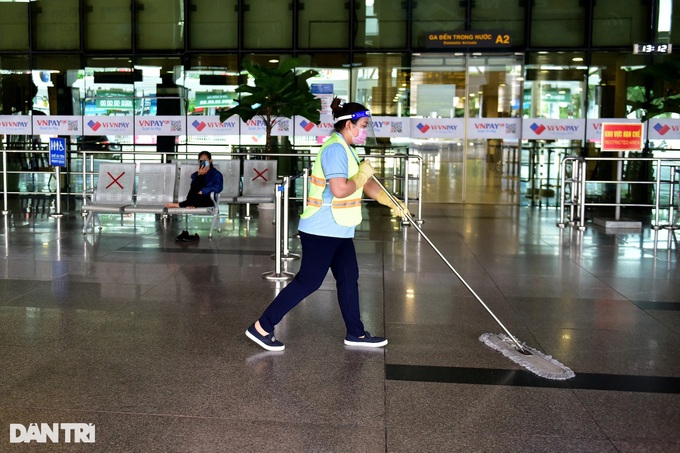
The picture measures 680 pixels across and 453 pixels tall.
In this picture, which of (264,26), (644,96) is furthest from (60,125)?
(644,96)

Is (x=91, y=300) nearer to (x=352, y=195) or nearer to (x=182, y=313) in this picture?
(x=182, y=313)

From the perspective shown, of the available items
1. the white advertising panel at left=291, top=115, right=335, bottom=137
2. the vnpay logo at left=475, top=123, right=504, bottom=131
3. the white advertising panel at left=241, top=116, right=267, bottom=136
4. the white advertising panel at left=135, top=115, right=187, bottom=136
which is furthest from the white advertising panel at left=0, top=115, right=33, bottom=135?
the vnpay logo at left=475, top=123, right=504, bottom=131

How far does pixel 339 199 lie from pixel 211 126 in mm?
14618

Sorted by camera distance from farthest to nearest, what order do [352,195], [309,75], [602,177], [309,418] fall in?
[602,177], [309,75], [352,195], [309,418]

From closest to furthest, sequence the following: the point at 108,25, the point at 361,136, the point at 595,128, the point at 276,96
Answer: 1. the point at 361,136
2. the point at 276,96
3. the point at 595,128
4. the point at 108,25

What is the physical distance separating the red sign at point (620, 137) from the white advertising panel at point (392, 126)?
548 centimetres

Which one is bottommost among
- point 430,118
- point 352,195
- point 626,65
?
point 352,195

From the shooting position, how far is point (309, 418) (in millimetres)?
4574

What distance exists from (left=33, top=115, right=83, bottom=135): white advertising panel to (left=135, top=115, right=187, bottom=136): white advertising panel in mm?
1555

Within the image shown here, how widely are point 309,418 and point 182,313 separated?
2877mm

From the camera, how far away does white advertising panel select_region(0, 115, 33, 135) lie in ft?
67.4

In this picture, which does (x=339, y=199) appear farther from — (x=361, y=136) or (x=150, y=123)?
(x=150, y=123)

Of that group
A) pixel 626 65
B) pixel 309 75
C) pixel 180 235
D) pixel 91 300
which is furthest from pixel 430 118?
pixel 91 300

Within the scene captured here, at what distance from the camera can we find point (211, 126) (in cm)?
1984
